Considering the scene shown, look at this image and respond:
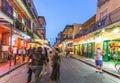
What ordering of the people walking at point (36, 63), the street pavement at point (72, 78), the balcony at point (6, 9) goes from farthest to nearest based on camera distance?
the balcony at point (6, 9) → the street pavement at point (72, 78) → the people walking at point (36, 63)

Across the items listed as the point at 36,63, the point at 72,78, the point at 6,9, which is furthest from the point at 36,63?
the point at 6,9

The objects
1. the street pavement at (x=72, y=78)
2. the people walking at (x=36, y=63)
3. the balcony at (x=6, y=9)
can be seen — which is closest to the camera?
the people walking at (x=36, y=63)

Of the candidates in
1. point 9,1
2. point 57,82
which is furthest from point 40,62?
point 9,1

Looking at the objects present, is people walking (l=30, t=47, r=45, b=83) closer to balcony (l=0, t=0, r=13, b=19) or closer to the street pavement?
the street pavement

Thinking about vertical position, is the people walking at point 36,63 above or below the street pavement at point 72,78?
above

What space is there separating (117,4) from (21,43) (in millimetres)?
16071

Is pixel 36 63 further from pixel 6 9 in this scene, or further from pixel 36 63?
pixel 6 9

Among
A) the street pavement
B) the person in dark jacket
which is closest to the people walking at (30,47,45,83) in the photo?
the person in dark jacket

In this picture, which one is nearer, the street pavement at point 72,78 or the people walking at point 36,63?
the people walking at point 36,63

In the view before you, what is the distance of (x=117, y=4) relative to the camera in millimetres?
28047

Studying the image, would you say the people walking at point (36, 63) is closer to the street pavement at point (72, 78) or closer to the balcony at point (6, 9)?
the street pavement at point (72, 78)

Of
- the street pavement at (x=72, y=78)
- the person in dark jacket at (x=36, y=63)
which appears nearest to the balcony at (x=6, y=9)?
the street pavement at (x=72, y=78)

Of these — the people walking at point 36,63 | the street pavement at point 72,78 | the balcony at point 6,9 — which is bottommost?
the street pavement at point 72,78

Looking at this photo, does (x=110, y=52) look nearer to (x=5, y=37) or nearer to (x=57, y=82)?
(x=5, y=37)
